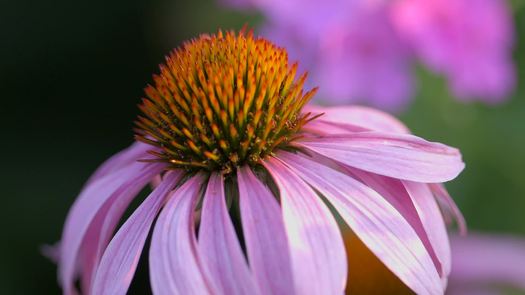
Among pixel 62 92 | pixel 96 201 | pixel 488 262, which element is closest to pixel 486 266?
pixel 488 262

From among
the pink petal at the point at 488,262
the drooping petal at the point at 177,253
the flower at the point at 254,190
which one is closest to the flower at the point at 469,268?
the pink petal at the point at 488,262

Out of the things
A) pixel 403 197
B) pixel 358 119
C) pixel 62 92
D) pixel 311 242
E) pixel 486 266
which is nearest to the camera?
pixel 311 242

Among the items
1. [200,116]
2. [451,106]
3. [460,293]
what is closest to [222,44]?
[200,116]

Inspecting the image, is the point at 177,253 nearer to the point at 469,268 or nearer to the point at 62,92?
the point at 469,268

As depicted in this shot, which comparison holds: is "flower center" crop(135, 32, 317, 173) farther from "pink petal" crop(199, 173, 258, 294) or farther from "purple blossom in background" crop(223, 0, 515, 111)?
"purple blossom in background" crop(223, 0, 515, 111)

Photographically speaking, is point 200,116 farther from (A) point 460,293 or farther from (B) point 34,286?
(B) point 34,286

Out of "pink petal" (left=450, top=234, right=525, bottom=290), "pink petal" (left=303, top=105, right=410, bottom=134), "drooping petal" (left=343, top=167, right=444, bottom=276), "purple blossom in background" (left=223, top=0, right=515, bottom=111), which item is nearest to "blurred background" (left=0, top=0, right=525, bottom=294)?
"purple blossom in background" (left=223, top=0, right=515, bottom=111)
